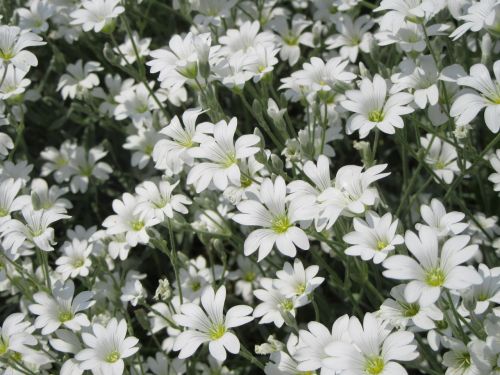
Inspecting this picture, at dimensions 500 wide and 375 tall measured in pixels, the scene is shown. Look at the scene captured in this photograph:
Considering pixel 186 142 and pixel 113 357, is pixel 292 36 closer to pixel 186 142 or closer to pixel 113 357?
pixel 186 142

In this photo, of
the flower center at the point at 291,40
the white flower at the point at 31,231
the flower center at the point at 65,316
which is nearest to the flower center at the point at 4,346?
the flower center at the point at 65,316

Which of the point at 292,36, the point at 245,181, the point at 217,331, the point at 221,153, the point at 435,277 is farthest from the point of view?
the point at 292,36

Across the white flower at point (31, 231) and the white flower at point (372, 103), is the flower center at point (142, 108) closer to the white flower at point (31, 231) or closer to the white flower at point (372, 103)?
the white flower at point (31, 231)

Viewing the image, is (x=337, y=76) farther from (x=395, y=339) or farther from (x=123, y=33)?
(x=123, y=33)

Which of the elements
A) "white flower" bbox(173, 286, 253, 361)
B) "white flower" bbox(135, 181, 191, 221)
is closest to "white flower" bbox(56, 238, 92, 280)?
"white flower" bbox(135, 181, 191, 221)

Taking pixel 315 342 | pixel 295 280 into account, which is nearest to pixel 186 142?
pixel 295 280

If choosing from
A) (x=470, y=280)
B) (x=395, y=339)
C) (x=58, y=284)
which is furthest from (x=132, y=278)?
(x=470, y=280)
